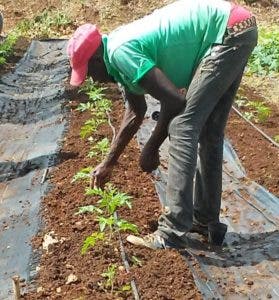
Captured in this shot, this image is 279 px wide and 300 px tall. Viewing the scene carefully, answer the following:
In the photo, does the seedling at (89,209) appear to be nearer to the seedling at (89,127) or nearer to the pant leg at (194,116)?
the pant leg at (194,116)

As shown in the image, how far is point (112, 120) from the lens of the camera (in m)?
6.82

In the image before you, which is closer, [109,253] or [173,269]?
[173,269]

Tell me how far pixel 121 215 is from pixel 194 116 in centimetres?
106

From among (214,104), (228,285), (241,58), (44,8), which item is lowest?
(44,8)

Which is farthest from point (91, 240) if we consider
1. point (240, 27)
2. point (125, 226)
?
point (240, 27)

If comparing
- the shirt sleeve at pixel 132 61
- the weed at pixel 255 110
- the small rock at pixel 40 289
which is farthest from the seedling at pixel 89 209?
the weed at pixel 255 110

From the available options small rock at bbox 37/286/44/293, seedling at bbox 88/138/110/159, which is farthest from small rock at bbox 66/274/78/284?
seedling at bbox 88/138/110/159

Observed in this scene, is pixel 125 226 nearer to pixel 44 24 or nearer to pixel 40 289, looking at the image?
pixel 40 289

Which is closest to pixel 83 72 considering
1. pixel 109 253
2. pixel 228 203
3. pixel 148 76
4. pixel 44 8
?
pixel 148 76

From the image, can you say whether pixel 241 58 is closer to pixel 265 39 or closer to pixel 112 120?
pixel 112 120

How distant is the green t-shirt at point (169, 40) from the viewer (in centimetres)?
325

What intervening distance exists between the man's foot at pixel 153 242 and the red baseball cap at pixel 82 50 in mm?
1001

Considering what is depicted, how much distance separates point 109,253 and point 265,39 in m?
8.15

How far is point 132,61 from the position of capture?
127 inches
